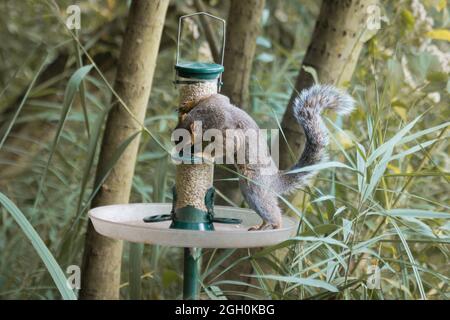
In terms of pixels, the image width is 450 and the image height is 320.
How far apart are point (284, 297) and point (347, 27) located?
80 cm

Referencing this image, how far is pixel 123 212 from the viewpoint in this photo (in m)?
1.84

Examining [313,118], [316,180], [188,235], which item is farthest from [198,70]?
[316,180]

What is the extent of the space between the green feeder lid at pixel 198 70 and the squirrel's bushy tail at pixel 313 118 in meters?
0.20

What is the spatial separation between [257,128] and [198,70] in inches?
6.9

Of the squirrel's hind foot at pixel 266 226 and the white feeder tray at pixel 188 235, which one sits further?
the squirrel's hind foot at pixel 266 226

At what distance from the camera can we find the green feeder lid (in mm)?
1745

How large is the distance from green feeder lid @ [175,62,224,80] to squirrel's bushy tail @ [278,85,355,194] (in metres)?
0.20

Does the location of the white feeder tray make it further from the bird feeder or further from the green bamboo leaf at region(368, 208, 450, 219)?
the green bamboo leaf at region(368, 208, 450, 219)

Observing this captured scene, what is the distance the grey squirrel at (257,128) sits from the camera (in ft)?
5.57

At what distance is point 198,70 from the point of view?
1.74 meters

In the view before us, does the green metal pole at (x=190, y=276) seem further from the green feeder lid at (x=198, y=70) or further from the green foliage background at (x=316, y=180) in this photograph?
the green feeder lid at (x=198, y=70)

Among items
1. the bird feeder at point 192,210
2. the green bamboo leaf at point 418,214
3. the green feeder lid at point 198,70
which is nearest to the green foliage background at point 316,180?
the green bamboo leaf at point 418,214
